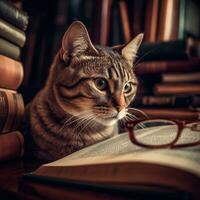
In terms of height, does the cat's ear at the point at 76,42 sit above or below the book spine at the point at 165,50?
below

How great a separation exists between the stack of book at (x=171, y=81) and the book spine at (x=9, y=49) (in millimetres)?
531

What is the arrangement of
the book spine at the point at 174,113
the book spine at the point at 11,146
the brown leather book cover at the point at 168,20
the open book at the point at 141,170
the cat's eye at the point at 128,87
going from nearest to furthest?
1. the open book at the point at 141,170
2. the book spine at the point at 11,146
3. the cat's eye at the point at 128,87
4. the book spine at the point at 174,113
5. the brown leather book cover at the point at 168,20

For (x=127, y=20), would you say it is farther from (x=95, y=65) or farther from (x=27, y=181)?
(x=27, y=181)

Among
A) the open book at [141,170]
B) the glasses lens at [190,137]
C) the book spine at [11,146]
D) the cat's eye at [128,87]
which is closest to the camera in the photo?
the open book at [141,170]

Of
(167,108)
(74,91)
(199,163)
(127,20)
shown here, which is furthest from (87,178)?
(127,20)

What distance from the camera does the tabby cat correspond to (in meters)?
0.69

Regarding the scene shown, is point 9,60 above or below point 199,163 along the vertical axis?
above

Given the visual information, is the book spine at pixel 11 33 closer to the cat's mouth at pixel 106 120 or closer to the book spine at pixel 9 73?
the book spine at pixel 9 73

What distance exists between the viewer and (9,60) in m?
0.66

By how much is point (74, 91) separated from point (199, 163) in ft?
1.27

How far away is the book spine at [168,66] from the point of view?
1074 mm

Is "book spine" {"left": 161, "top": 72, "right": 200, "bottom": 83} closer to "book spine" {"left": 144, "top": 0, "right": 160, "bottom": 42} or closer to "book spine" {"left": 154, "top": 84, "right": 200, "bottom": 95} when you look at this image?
"book spine" {"left": 154, "top": 84, "right": 200, "bottom": 95}

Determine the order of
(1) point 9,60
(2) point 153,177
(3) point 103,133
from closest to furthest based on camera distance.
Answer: (2) point 153,177, (1) point 9,60, (3) point 103,133

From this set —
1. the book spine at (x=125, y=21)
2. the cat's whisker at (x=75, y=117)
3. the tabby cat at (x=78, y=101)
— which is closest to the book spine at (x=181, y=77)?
the book spine at (x=125, y=21)
